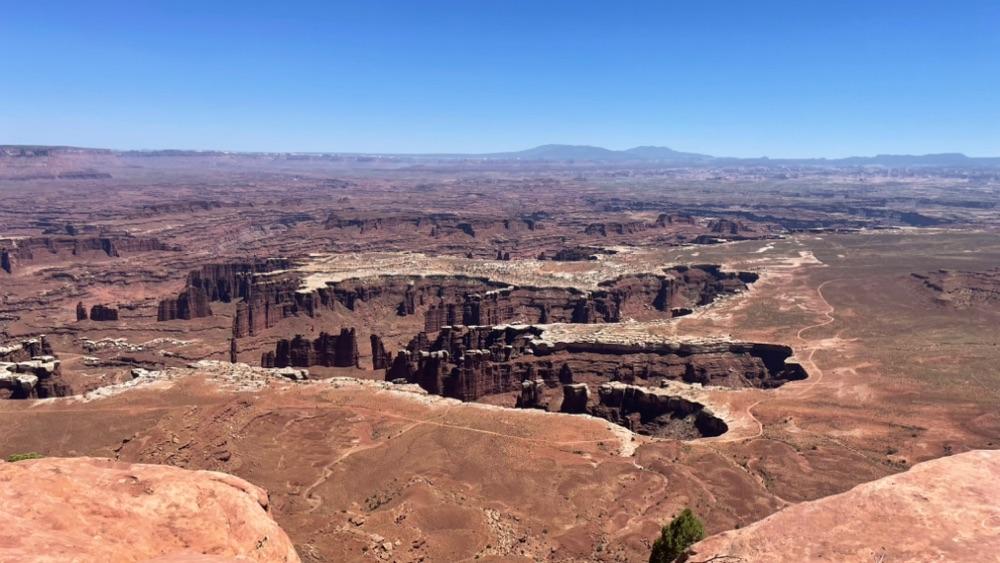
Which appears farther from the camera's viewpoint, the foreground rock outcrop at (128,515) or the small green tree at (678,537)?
the small green tree at (678,537)

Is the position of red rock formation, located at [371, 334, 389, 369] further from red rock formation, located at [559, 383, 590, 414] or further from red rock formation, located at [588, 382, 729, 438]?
red rock formation, located at [588, 382, 729, 438]

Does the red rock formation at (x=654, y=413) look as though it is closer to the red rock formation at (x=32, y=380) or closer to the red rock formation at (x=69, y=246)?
the red rock formation at (x=32, y=380)

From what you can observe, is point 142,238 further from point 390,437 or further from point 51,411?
point 390,437

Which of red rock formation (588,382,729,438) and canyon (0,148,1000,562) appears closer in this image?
canyon (0,148,1000,562)

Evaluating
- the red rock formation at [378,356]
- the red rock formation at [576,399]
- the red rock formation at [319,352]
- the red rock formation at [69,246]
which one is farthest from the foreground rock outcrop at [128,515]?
the red rock formation at [69,246]

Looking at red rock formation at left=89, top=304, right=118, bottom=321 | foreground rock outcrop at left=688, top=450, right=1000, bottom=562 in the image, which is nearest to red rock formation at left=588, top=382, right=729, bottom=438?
foreground rock outcrop at left=688, top=450, right=1000, bottom=562

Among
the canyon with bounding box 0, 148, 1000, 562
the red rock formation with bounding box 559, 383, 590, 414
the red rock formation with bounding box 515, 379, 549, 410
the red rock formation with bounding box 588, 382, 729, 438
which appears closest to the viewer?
the canyon with bounding box 0, 148, 1000, 562

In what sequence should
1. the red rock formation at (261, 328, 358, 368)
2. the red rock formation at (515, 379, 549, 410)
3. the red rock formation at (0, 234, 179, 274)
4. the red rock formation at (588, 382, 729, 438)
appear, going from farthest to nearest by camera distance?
the red rock formation at (0, 234, 179, 274) < the red rock formation at (261, 328, 358, 368) < the red rock formation at (515, 379, 549, 410) < the red rock formation at (588, 382, 729, 438)
